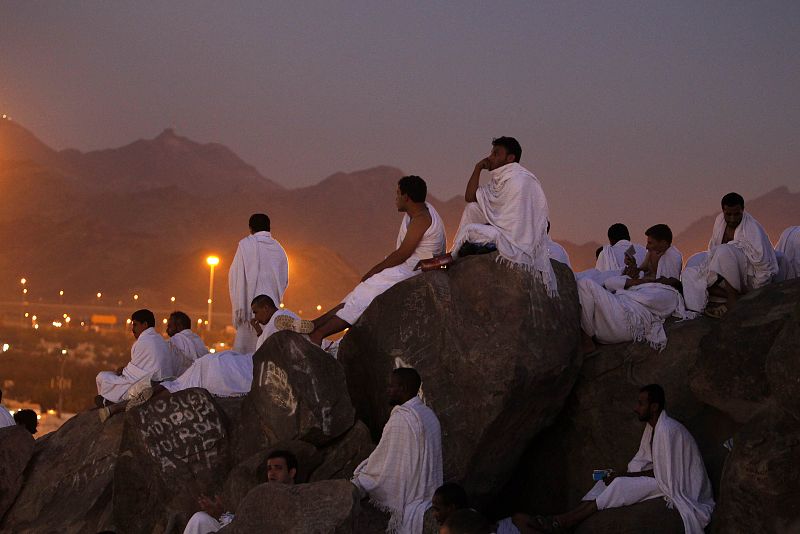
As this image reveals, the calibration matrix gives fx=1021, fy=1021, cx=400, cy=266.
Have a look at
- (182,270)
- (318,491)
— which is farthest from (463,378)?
(182,270)

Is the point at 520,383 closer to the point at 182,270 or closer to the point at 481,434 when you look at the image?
the point at 481,434

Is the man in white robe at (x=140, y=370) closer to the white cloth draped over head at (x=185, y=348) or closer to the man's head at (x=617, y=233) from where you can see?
the white cloth draped over head at (x=185, y=348)

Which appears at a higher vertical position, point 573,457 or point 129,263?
point 129,263

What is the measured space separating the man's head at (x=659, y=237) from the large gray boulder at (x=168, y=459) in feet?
15.9

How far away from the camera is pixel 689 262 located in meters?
11.0

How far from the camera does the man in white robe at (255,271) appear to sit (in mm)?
12281

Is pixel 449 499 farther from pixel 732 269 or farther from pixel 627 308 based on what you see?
pixel 732 269

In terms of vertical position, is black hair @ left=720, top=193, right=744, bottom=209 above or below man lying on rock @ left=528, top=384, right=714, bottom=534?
above

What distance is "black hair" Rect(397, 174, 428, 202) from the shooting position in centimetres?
1025

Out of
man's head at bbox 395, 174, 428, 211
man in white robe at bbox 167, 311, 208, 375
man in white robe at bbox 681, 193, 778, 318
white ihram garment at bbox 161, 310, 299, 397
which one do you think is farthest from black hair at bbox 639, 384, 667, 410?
man in white robe at bbox 167, 311, 208, 375

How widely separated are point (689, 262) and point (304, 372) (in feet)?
14.8

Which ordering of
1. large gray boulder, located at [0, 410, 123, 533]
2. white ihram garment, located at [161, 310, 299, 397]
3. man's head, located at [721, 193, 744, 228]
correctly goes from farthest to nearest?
large gray boulder, located at [0, 410, 123, 533] < white ihram garment, located at [161, 310, 299, 397] < man's head, located at [721, 193, 744, 228]

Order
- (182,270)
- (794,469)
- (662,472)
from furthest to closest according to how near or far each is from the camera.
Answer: (182,270)
(662,472)
(794,469)

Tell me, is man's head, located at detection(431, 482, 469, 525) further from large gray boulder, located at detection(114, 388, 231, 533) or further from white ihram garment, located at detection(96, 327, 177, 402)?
white ihram garment, located at detection(96, 327, 177, 402)
